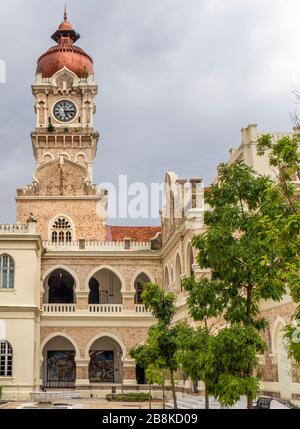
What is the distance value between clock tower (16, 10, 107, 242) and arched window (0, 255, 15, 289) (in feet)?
14.4

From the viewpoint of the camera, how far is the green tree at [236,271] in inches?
460

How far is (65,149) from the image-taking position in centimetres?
4600

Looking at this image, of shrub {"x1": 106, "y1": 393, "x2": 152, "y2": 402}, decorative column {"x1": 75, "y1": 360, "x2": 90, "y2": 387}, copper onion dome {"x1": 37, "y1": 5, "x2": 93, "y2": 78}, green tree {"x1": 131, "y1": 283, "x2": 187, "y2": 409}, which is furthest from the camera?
copper onion dome {"x1": 37, "y1": 5, "x2": 93, "y2": 78}

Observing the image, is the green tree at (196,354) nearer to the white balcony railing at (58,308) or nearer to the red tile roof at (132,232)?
the white balcony railing at (58,308)

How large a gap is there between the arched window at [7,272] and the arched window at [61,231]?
7.20 meters

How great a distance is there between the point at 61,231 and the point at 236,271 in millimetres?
30206

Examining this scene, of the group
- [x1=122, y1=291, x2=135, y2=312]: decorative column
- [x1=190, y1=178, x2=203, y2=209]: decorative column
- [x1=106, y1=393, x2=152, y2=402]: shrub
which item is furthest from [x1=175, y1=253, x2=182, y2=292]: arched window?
[x1=106, y1=393, x2=152, y2=402]: shrub

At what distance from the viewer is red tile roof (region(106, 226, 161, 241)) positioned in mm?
43438

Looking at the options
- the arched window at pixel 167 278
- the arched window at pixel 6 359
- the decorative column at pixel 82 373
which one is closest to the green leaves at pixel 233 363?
the arched window at pixel 6 359

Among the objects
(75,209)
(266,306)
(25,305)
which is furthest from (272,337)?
(75,209)

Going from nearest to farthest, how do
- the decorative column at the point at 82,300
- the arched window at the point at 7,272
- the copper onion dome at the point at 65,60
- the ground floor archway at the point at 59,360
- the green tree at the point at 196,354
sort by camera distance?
the green tree at the point at 196,354
the arched window at the point at 7,272
the decorative column at the point at 82,300
the ground floor archway at the point at 59,360
the copper onion dome at the point at 65,60

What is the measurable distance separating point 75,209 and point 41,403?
1548cm

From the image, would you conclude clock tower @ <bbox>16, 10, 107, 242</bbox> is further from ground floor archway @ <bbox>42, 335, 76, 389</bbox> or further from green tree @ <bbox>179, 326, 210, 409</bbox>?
green tree @ <bbox>179, 326, 210, 409</bbox>
